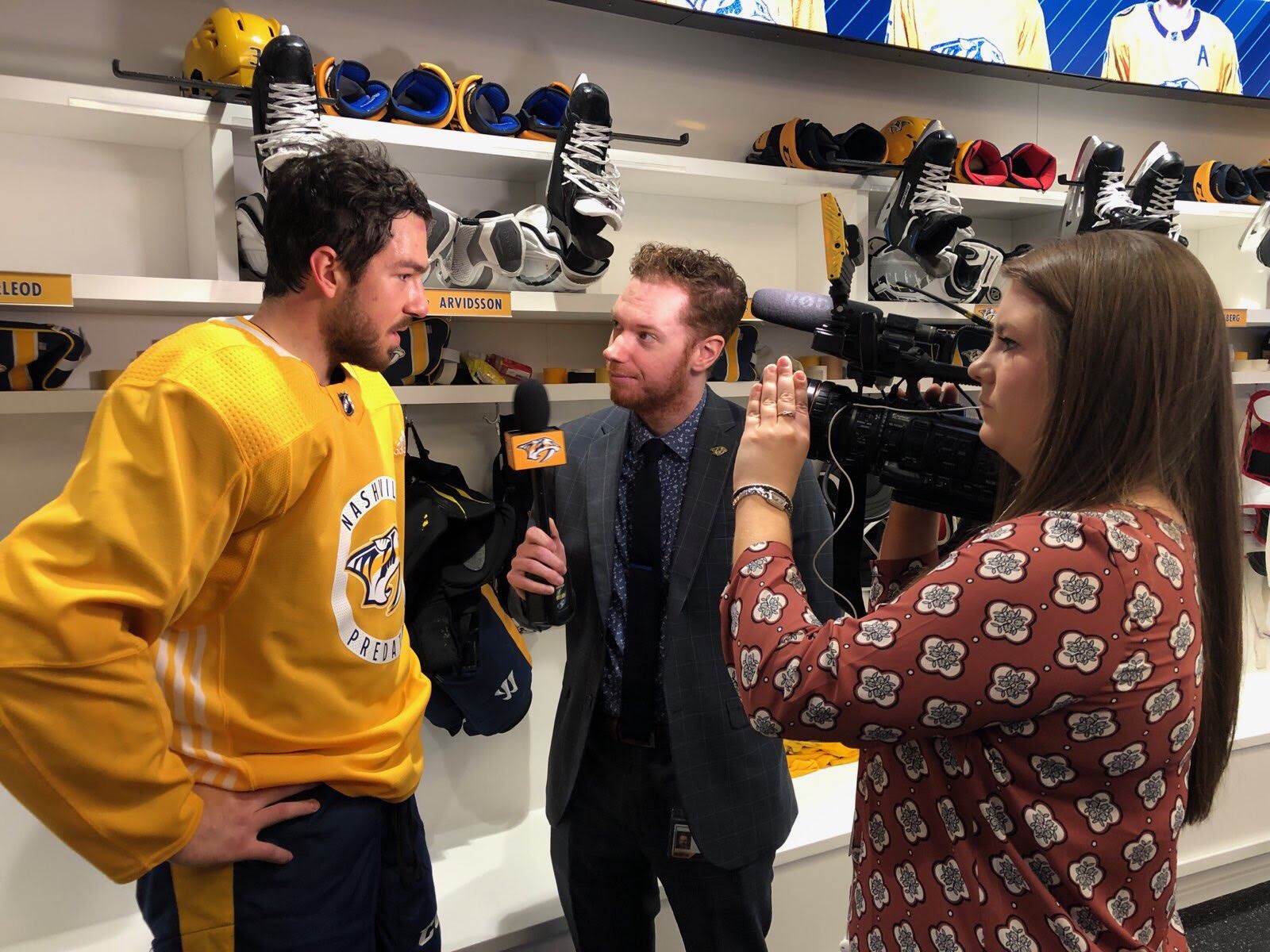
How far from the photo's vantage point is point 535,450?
117cm

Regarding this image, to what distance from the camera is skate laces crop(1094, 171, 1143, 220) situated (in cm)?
245

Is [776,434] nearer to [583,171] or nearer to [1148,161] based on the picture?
[583,171]

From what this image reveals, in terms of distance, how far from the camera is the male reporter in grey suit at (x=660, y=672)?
4.59 ft

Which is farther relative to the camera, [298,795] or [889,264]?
[889,264]

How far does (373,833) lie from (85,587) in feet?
1.69

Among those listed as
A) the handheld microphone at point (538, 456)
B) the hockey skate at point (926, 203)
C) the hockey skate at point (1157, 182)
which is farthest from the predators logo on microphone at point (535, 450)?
the hockey skate at point (1157, 182)

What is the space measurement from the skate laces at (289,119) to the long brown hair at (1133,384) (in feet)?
4.17

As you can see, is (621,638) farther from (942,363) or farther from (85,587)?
(85,587)

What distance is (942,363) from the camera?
1.02 meters

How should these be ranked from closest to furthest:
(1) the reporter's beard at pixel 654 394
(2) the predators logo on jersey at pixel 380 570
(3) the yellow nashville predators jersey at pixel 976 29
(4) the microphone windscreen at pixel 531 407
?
(2) the predators logo on jersey at pixel 380 570
(4) the microphone windscreen at pixel 531 407
(1) the reporter's beard at pixel 654 394
(3) the yellow nashville predators jersey at pixel 976 29

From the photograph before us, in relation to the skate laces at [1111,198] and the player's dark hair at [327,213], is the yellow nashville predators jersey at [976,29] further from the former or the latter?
the player's dark hair at [327,213]

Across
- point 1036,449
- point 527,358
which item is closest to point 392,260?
point 1036,449

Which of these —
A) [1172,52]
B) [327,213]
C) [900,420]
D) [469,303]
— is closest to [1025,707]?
[900,420]

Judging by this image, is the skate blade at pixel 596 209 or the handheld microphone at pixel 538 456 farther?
the skate blade at pixel 596 209
